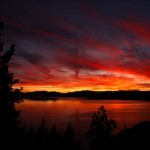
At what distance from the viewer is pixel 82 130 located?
261 feet

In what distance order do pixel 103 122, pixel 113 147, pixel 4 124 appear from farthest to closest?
pixel 103 122 → pixel 113 147 → pixel 4 124

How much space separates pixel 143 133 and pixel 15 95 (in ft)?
49.9

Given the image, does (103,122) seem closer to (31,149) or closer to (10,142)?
(31,149)

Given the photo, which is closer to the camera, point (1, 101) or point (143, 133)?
point (1, 101)

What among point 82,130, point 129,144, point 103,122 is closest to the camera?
point 129,144

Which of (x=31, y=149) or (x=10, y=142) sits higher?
(x=10, y=142)

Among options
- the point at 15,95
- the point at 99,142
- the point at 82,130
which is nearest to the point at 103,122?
the point at 99,142

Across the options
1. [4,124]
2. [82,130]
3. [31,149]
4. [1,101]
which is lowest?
[82,130]

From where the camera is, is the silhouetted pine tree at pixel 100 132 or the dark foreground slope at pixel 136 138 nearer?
A: the dark foreground slope at pixel 136 138

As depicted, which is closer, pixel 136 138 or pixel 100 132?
pixel 136 138

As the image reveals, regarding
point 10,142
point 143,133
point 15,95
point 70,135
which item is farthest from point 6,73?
point 70,135

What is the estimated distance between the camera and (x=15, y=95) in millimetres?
20125

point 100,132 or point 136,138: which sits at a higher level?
point 136,138

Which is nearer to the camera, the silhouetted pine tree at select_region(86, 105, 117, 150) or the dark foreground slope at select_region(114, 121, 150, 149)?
the dark foreground slope at select_region(114, 121, 150, 149)
